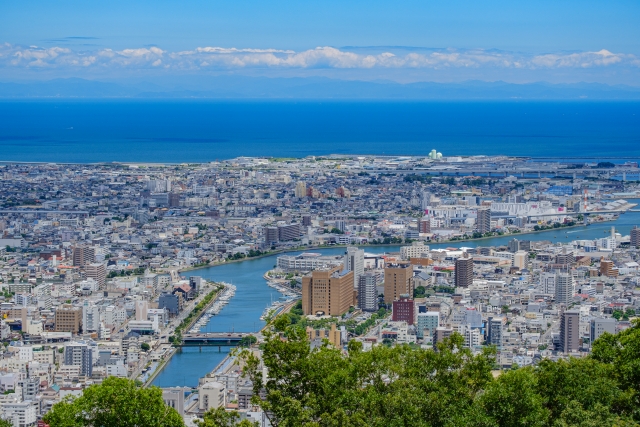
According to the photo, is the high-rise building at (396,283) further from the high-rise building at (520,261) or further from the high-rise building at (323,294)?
the high-rise building at (520,261)

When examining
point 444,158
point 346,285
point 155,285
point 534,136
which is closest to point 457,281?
point 346,285

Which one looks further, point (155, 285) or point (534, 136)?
point (534, 136)

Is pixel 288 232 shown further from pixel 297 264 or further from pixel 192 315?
pixel 192 315

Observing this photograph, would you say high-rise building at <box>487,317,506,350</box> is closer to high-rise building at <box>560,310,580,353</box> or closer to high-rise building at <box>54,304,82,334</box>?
high-rise building at <box>560,310,580,353</box>

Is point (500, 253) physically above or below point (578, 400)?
below

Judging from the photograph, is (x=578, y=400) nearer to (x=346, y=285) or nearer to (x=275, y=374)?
(x=275, y=374)

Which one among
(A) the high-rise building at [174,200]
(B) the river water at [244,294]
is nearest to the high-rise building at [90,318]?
(B) the river water at [244,294]

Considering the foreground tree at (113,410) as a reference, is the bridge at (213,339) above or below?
below
